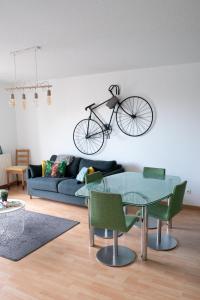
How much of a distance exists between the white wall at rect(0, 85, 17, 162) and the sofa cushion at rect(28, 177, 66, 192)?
152cm

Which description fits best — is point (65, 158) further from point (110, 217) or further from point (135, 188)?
point (110, 217)

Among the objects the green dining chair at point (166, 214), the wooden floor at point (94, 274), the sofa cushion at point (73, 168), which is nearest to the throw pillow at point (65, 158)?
the sofa cushion at point (73, 168)

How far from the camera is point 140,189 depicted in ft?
9.72

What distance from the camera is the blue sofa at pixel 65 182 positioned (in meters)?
4.53

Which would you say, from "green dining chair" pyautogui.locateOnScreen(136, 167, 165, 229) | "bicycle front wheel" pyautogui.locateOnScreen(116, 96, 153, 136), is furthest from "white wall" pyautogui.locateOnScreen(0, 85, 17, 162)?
"green dining chair" pyautogui.locateOnScreen(136, 167, 165, 229)

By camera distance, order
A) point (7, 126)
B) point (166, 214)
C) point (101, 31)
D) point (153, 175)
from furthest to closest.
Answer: point (7, 126), point (153, 175), point (166, 214), point (101, 31)

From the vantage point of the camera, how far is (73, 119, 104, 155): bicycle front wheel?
5.18 metres

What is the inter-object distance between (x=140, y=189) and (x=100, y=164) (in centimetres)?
198

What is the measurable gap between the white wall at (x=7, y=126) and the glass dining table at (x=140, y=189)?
344cm

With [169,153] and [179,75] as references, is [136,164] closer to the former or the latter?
[169,153]

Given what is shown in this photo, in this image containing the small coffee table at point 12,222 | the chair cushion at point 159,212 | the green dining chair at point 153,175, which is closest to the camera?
the chair cushion at point 159,212

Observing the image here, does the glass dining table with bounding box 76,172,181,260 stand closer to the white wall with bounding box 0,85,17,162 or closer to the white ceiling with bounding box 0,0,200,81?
the white ceiling with bounding box 0,0,200,81

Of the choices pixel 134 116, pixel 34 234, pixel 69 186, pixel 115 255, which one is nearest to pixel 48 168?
pixel 69 186

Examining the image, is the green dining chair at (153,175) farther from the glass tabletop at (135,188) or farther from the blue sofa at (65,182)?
the blue sofa at (65,182)
